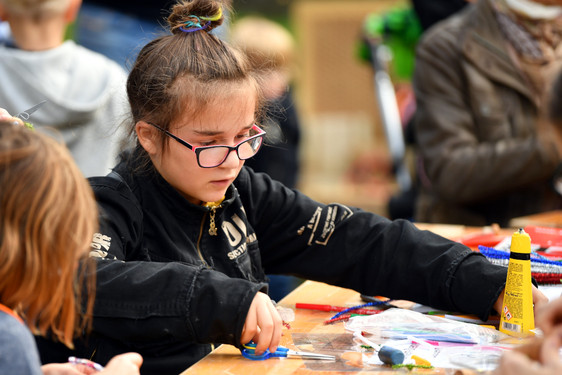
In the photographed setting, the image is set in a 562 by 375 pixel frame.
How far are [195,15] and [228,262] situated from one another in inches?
22.9

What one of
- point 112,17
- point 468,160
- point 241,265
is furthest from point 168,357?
point 112,17

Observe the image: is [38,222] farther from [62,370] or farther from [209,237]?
[209,237]

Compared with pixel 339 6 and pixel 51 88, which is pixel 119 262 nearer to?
pixel 51 88

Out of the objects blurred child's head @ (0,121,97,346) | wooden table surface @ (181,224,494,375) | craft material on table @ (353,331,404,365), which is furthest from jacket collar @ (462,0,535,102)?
blurred child's head @ (0,121,97,346)

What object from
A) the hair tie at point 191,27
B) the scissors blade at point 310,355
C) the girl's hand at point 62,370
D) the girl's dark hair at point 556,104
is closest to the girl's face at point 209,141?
the hair tie at point 191,27

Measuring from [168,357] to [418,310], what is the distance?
579 mm

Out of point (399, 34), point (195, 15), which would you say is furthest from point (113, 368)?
point (399, 34)

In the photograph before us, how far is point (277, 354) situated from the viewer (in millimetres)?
1325

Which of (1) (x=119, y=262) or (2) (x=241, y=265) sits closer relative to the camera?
(1) (x=119, y=262)

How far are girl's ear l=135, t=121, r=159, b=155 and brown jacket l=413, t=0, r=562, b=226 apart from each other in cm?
162

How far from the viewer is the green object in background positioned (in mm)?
4418

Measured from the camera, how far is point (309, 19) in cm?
873

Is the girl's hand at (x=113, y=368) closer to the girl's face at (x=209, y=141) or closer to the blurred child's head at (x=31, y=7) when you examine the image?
the girl's face at (x=209, y=141)

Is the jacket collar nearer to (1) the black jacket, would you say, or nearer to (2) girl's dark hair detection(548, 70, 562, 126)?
(2) girl's dark hair detection(548, 70, 562, 126)
